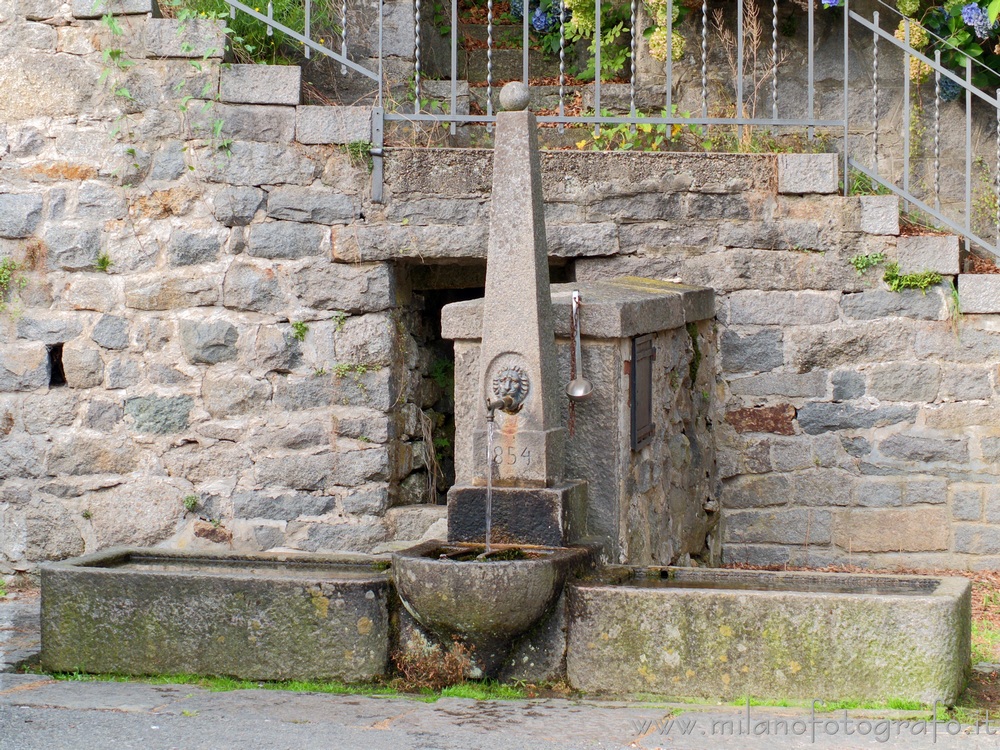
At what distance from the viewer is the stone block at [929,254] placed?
19.7 feet

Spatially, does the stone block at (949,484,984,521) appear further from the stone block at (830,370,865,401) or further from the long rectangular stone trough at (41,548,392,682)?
the long rectangular stone trough at (41,548,392,682)

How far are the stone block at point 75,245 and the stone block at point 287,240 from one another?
735mm

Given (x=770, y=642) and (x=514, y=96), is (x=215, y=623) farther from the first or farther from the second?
(x=514, y=96)

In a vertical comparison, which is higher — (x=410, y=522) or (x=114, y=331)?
(x=114, y=331)

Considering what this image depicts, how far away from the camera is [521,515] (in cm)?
405

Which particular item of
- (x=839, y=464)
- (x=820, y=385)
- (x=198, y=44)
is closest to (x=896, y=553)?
(x=839, y=464)

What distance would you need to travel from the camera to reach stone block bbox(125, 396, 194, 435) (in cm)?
600

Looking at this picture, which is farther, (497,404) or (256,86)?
(256,86)

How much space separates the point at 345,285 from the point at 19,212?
158cm

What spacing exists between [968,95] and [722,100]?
4.24 feet

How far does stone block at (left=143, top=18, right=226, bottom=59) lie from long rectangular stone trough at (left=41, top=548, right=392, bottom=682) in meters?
2.81

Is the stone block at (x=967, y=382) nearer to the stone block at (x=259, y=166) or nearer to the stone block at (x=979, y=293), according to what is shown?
the stone block at (x=979, y=293)

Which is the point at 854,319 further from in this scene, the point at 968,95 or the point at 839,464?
the point at 968,95

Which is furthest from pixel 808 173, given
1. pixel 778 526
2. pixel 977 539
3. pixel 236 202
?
pixel 236 202
